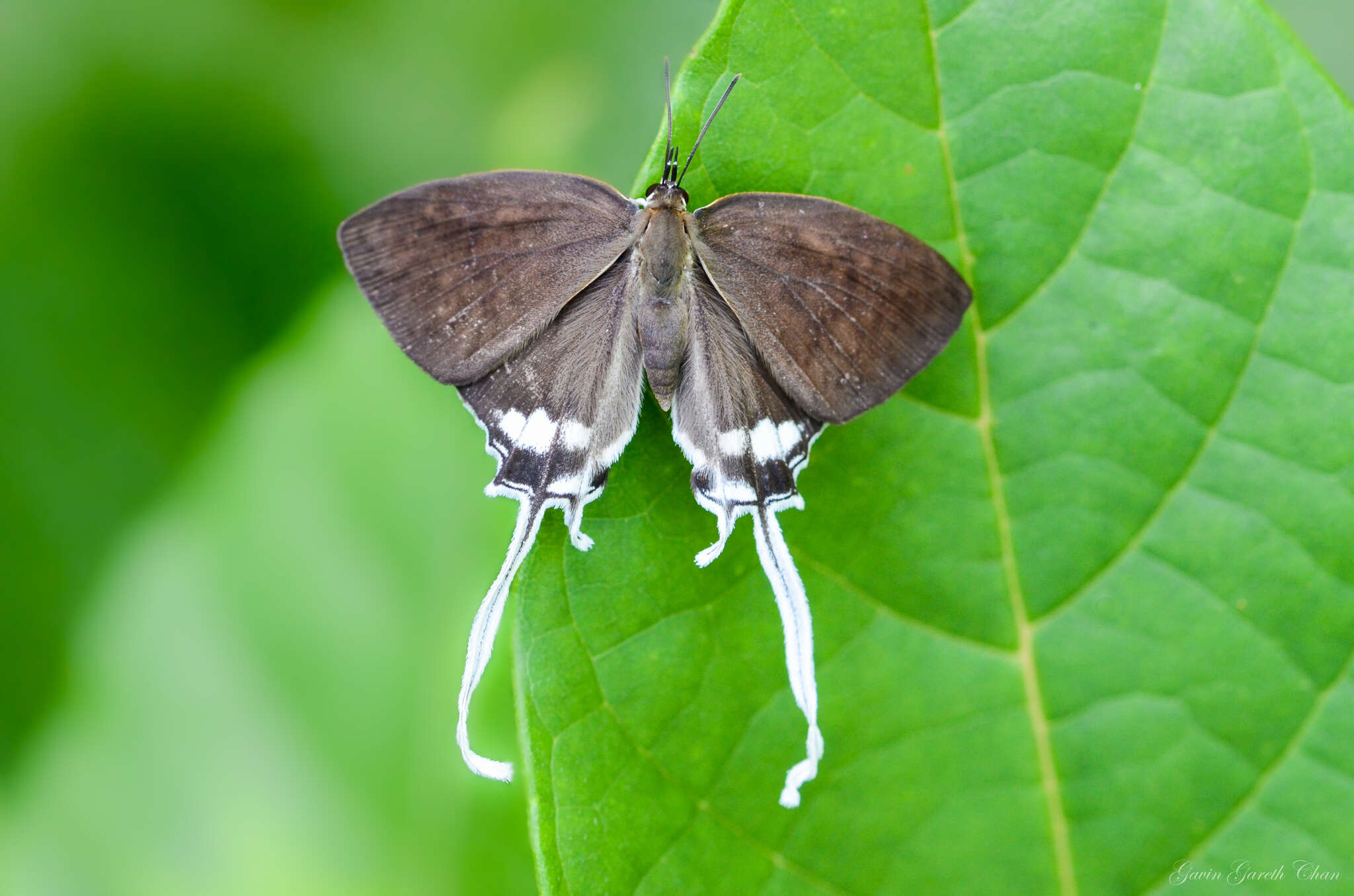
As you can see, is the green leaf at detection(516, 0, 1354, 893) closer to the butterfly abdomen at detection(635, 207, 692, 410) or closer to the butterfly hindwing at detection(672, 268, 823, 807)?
the butterfly hindwing at detection(672, 268, 823, 807)

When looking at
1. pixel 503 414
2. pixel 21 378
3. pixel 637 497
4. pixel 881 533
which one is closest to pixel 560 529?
pixel 637 497

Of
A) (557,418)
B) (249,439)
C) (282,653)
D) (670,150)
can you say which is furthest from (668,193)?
(282,653)

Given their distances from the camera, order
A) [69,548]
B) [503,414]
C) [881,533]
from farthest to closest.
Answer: [69,548]
[503,414]
[881,533]

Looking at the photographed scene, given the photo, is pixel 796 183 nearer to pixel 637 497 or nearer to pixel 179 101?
pixel 637 497
